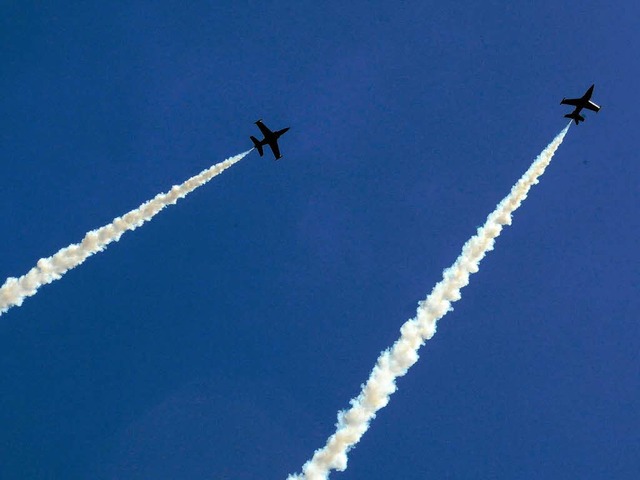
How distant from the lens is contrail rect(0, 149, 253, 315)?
6688 centimetres

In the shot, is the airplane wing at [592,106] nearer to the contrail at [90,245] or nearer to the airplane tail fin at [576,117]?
the airplane tail fin at [576,117]

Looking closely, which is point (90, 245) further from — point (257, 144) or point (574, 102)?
point (574, 102)

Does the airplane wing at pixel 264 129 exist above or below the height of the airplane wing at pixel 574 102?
below

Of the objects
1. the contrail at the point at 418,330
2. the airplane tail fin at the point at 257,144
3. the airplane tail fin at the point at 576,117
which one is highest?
the airplane tail fin at the point at 576,117

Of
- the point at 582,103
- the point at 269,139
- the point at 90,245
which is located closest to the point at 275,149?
the point at 269,139

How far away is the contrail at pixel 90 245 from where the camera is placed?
2633 inches

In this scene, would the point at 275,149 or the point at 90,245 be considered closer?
the point at 90,245

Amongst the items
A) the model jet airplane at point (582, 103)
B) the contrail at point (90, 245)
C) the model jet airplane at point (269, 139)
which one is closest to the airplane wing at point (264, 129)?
the model jet airplane at point (269, 139)

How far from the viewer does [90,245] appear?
72875 mm

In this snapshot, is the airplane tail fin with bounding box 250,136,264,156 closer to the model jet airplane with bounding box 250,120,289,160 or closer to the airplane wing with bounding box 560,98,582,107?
the model jet airplane with bounding box 250,120,289,160

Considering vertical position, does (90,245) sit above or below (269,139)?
below

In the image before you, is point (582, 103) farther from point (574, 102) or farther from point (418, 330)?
point (418, 330)

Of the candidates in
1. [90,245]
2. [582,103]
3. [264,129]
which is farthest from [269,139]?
[582,103]

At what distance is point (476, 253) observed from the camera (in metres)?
72.3
